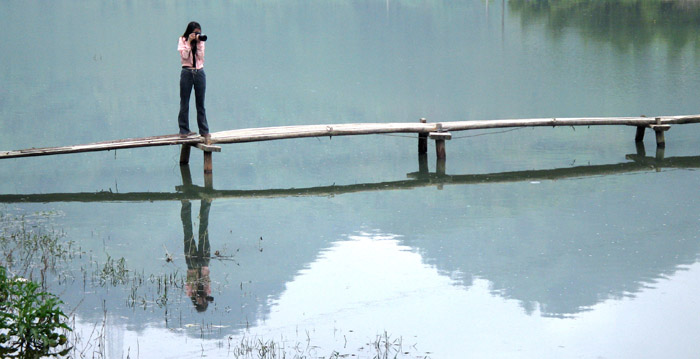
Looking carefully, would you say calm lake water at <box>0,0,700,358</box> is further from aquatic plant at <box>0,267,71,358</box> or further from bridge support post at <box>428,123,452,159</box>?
aquatic plant at <box>0,267,71,358</box>

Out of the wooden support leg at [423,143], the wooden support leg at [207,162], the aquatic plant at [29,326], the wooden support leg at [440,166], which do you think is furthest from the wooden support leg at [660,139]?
the aquatic plant at [29,326]

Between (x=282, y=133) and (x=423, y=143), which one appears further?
(x=423, y=143)

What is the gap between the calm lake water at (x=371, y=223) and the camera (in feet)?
32.8

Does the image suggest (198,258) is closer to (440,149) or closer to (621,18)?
(440,149)

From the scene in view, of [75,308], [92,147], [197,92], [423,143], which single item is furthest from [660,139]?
[75,308]

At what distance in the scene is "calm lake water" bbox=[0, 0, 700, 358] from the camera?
10008 mm

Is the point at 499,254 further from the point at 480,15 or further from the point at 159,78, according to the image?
the point at 480,15

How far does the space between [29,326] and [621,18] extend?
58118mm

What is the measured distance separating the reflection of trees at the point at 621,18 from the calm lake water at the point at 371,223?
14812 mm

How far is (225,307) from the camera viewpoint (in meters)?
10.4

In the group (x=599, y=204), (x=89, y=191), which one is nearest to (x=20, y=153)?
(x=89, y=191)

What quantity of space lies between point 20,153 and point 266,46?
126ft

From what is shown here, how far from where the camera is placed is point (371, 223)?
47.4ft

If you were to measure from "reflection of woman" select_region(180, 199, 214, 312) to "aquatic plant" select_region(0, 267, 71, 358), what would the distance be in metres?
2.02
